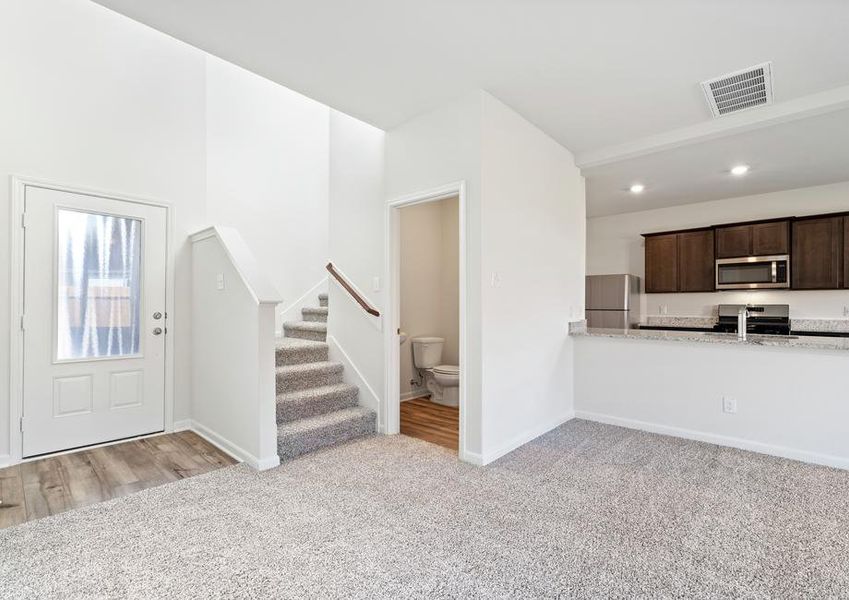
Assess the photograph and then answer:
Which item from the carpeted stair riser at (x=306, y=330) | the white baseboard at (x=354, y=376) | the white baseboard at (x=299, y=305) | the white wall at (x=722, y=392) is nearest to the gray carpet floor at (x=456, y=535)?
the white wall at (x=722, y=392)

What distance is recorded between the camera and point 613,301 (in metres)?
5.70

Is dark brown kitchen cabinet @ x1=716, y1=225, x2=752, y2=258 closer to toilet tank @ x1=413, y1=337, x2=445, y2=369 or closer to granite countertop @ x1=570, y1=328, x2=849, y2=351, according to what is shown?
granite countertop @ x1=570, y1=328, x2=849, y2=351

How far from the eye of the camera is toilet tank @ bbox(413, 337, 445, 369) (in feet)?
15.7

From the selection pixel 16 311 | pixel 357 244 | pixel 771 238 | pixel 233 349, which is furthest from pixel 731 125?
pixel 16 311

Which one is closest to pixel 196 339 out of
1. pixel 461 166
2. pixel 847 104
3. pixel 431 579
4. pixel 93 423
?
pixel 93 423

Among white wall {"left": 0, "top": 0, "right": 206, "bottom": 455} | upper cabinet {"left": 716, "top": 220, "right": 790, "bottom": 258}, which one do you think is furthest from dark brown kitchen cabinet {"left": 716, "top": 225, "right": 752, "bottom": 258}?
white wall {"left": 0, "top": 0, "right": 206, "bottom": 455}

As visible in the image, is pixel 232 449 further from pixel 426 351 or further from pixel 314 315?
pixel 426 351

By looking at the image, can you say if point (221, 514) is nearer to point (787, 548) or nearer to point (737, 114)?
point (787, 548)

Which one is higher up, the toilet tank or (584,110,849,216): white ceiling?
(584,110,849,216): white ceiling

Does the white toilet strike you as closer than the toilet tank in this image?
Yes

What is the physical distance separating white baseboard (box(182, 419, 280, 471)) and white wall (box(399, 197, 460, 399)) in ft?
6.64

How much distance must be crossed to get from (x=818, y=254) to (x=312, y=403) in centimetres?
562

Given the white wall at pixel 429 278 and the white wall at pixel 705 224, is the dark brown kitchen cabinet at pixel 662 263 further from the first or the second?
the white wall at pixel 429 278

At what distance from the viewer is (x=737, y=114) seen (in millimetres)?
3117
